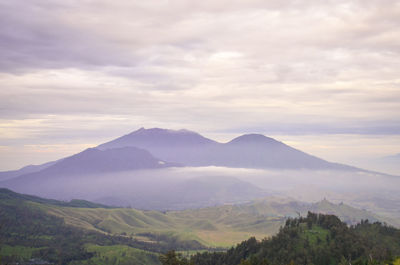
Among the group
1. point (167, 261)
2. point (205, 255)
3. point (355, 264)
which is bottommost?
point (205, 255)

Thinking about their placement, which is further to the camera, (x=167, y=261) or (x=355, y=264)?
(x=355, y=264)

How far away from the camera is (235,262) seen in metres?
168

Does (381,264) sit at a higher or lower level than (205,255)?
higher

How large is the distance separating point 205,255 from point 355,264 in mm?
78078

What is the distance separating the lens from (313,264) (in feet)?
457

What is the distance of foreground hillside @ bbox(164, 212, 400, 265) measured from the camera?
142 metres

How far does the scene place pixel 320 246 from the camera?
496ft

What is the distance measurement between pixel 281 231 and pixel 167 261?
94.3 meters

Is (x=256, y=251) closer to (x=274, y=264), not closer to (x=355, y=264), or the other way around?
(x=274, y=264)

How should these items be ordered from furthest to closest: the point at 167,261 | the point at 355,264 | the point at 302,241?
the point at 302,241 < the point at 355,264 < the point at 167,261

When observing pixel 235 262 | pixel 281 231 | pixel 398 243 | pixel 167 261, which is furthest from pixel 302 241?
pixel 167 261

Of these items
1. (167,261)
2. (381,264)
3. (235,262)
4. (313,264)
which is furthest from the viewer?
(235,262)

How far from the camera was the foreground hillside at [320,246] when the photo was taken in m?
142

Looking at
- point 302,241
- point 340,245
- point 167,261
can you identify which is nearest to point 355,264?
point 340,245
